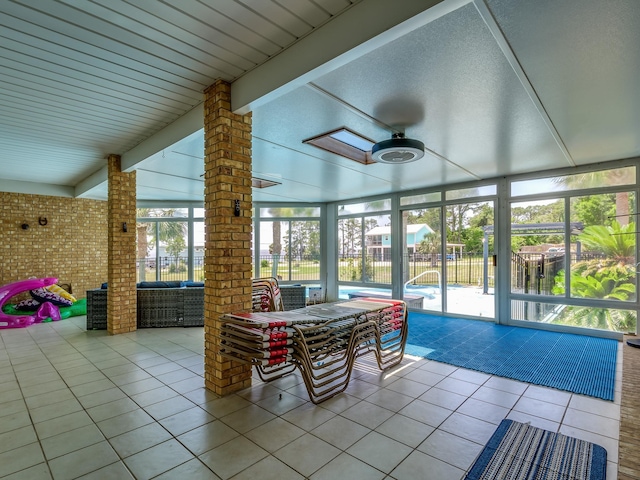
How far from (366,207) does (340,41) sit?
254 inches

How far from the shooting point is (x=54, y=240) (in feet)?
24.8

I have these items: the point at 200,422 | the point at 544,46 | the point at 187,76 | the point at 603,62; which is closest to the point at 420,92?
the point at 544,46

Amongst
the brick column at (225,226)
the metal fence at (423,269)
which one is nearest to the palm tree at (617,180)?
the metal fence at (423,269)

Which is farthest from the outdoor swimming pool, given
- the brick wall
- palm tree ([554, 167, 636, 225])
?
the brick wall

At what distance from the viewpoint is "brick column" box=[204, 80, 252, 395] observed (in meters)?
3.05

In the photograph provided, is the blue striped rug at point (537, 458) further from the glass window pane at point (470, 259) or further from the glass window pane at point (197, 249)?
the glass window pane at point (197, 249)

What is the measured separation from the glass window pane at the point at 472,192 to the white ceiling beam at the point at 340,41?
16.5 feet

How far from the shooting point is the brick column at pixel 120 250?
17.3ft

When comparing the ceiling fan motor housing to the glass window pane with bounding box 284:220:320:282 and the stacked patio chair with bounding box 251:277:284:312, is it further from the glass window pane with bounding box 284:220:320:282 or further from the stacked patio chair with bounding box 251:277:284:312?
the glass window pane with bounding box 284:220:320:282

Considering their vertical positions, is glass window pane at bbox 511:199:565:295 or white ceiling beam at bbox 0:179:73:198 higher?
white ceiling beam at bbox 0:179:73:198

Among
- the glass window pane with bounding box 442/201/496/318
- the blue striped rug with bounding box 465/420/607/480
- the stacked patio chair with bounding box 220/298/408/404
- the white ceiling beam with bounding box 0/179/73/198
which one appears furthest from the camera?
the white ceiling beam with bounding box 0/179/73/198

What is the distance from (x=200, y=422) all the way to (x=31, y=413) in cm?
148

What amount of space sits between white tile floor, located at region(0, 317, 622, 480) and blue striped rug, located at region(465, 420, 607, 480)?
0.24 ft

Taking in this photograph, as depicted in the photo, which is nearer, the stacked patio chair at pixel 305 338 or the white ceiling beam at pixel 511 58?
the white ceiling beam at pixel 511 58
